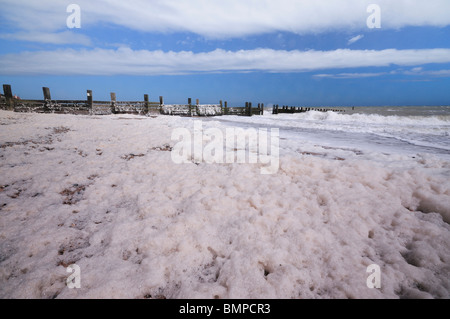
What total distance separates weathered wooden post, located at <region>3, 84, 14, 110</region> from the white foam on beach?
16107 millimetres

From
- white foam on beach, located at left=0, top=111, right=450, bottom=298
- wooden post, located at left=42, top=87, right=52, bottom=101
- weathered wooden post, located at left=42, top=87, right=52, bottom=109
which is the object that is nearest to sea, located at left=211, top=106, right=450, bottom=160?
white foam on beach, located at left=0, top=111, right=450, bottom=298

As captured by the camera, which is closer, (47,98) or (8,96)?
(8,96)

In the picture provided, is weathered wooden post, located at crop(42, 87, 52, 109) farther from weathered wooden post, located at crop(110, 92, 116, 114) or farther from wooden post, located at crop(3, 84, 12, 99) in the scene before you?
weathered wooden post, located at crop(110, 92, 116, 114)

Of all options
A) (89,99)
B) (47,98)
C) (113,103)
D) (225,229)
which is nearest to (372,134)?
(225,229)

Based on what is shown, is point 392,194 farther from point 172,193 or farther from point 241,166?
point 172,193

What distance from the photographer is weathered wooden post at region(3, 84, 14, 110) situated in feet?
50.5

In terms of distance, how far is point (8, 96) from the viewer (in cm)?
1558

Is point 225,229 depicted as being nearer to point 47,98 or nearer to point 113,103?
point 113,103

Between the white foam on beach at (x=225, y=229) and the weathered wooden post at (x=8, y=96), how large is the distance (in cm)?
1611

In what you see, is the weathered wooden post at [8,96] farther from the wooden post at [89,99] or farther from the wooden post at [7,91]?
the wooden post at [89,99]

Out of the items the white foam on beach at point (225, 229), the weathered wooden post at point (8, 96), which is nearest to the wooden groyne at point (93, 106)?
the weathered wooden post at point (8, 96)

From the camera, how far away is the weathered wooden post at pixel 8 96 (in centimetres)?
1539

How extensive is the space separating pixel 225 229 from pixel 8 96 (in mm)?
20756

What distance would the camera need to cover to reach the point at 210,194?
11.0 ft
